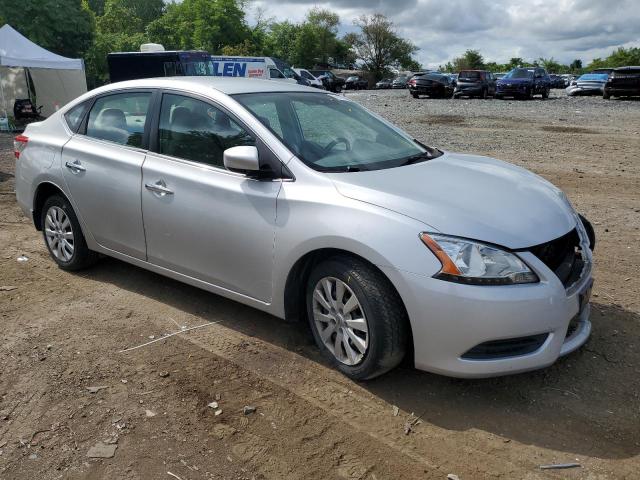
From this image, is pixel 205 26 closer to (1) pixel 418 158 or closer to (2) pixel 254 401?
(1) pixel 418 158

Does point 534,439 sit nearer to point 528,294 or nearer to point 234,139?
point 528,294

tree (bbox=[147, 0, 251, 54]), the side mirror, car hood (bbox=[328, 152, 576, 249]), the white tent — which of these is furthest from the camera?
tree (bbox=[147, 0, 251, 54])

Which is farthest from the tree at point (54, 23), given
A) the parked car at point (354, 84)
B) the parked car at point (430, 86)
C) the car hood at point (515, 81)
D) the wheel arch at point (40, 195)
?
the wheel arch at point (40, 195)

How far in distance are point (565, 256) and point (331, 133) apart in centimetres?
170

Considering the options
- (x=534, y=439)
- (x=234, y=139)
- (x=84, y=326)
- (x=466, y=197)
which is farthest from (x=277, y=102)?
(x=534, y=439)

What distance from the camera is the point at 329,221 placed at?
10.6 ft

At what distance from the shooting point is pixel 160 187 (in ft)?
13.3

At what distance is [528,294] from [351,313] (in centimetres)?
94

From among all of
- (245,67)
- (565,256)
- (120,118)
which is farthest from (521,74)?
(565,256)

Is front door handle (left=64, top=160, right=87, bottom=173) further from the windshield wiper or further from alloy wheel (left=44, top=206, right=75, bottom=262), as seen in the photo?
the windshield wiper

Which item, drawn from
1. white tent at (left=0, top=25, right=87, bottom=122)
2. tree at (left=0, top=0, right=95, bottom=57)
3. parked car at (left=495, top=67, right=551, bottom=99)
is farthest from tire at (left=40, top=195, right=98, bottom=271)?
tree at (left=0, top=0, right=95, bottom=57)

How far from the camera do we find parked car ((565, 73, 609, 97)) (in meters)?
31.4

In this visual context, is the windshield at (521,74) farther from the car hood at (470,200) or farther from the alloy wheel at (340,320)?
the alloy wheel at (340,320)

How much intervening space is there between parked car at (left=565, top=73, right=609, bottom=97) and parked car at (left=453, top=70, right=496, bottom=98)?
5905 millimetres
